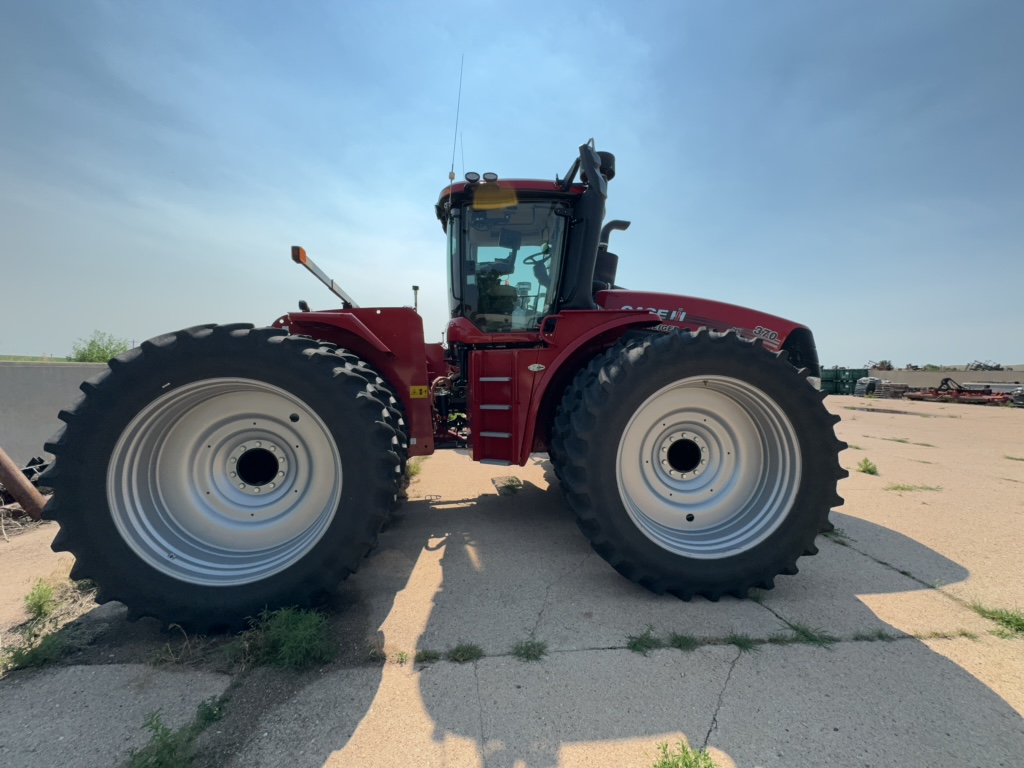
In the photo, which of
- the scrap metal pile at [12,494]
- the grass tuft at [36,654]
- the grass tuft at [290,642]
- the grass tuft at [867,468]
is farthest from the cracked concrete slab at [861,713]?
the scrap metal pile at [12,494]

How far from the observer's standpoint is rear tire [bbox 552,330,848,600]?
2377 millimetres

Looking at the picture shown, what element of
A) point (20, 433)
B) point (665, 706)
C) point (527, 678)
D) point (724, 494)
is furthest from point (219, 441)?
point (20, 433)

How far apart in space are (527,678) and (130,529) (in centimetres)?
201

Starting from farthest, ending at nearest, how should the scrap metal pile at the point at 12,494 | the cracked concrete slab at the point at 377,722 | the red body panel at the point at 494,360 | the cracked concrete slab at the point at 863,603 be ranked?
1. the scrap metal pile at the point at 12,494
2. the red body panel at the point at 494,360
3. the cracked concrete slab at the point at 863,603
4. the cracked concrete slab at the point at 377,722

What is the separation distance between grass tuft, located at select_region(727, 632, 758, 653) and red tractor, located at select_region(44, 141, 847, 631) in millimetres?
337

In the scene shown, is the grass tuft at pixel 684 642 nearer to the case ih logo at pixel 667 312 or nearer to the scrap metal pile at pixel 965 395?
the case ih logo at pixel 667 312

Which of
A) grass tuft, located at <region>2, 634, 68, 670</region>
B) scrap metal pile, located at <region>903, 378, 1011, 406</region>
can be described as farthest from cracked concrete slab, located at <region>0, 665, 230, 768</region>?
scrap metal pile, located at <region>903, 378, 1011, 406</region>

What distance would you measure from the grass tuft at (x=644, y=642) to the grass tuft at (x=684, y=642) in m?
0.05

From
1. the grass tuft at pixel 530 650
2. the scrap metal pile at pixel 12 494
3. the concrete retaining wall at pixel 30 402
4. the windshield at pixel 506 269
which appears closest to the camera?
the grass tuft at pixel 530 650

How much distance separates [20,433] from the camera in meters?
4.64

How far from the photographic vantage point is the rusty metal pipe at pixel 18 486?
3099 millimetres

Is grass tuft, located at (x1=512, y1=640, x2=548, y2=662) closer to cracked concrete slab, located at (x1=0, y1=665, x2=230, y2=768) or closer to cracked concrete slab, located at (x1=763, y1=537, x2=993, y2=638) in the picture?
cracked concrete slab, located at (x1=0, y1=665, x2=230, y2=768)

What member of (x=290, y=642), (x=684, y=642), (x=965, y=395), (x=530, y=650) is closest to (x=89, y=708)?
(x=290, y=642)

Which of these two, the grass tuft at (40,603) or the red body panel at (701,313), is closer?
the grass tuft at (40,603)
